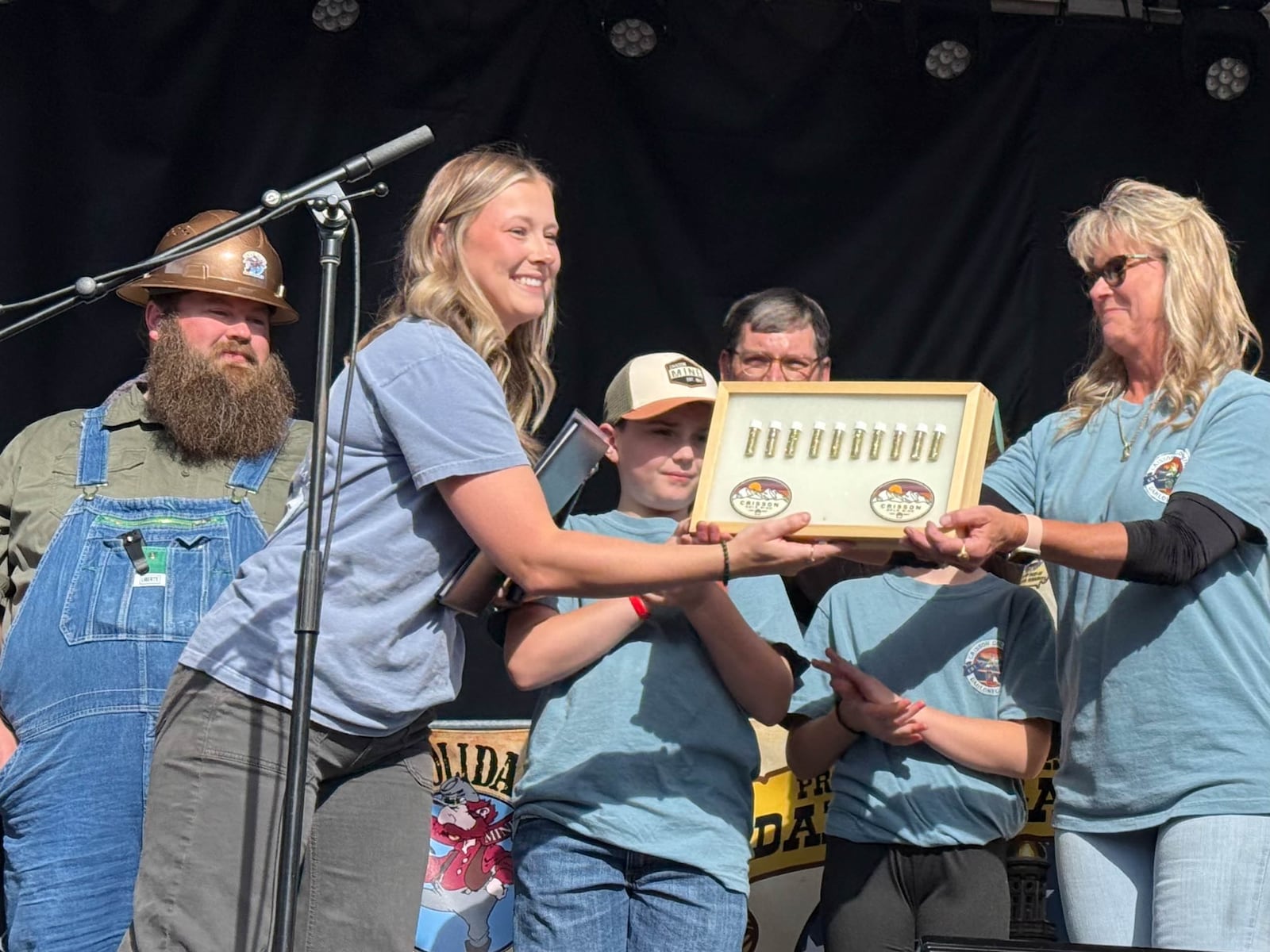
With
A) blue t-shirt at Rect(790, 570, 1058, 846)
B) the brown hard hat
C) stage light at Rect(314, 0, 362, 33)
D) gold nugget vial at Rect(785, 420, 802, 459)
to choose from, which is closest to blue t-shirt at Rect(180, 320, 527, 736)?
gold nugget vial at Rect(785, 420, 802, 459)

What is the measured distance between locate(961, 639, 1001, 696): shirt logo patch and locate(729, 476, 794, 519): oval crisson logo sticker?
918mm

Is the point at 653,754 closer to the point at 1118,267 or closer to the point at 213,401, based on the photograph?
the point at 1118,267

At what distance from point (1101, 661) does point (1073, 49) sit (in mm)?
A: 2507

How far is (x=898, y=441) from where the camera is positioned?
2986 millimetres

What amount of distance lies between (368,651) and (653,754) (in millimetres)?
797

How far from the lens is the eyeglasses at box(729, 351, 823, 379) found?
4219 mm

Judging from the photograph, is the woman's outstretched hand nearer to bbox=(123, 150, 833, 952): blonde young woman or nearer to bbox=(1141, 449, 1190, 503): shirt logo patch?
bbox=(123, 150, 833, 952): blonde young woman

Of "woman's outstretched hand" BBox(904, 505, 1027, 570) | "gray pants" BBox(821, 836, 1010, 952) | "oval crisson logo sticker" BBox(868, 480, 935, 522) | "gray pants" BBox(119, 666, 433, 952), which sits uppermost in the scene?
"oval crisson logo sticker" BBox(868, 480, 935, 522)

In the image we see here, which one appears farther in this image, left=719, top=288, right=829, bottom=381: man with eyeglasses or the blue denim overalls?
left=719, top=288, right=829, bottom=381: man with eyeglasses

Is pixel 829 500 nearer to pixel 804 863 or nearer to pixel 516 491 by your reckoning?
pixel 516 491

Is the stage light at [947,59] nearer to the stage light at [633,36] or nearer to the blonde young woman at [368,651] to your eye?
the stage light at [633,36]

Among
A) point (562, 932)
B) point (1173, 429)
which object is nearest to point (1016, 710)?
point (1173, 429)

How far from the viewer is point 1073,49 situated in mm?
4902

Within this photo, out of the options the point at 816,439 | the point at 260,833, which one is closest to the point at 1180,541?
the point at 816,439
